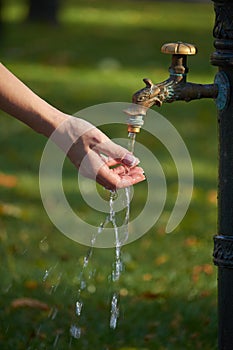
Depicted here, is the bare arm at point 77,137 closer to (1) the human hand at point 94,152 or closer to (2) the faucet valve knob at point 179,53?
(1) the human hand at point 94,152

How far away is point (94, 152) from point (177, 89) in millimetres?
282

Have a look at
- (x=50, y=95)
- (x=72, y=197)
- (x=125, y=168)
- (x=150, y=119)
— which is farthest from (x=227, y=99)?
(x=50, y=95)

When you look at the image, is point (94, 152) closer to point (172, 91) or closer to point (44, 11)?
point (172, 91)

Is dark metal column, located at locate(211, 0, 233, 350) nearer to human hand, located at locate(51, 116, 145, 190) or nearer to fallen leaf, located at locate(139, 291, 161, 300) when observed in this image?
human hand, located at locate(51, 116, 145, 190)

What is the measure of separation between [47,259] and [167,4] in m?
16.8

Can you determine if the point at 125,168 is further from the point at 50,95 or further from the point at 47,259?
the point at 50,95

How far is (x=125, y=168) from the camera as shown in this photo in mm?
2701

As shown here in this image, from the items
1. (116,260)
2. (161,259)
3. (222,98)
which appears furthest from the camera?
(161,259)

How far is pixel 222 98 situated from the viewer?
2740mm

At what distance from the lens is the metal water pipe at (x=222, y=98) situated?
268 cm

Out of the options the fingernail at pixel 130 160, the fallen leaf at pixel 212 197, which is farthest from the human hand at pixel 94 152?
the fallen leaf at pixel 212 197

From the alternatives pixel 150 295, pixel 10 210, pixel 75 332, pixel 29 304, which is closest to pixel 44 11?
pixel 10 210

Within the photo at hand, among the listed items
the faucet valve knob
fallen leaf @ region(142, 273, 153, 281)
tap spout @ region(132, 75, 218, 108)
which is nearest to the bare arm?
tap spout @ region(132, 75, 218, 108)

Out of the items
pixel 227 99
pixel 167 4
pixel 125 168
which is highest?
pixel 227 99
